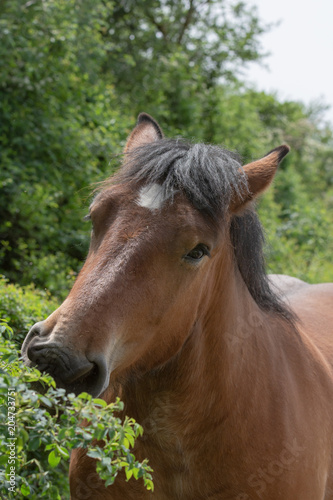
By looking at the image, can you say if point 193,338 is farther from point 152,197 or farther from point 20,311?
point 20,311

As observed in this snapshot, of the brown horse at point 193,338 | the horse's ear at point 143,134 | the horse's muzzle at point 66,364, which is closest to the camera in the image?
the horse's muzzle at point 66,364

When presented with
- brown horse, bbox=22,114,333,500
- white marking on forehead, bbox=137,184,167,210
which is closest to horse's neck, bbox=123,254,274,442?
brown horse, bbox=22,114,333,500

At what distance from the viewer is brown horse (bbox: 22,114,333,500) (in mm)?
2133

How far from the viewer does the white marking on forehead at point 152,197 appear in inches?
89.9

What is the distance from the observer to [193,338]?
8.29 ft

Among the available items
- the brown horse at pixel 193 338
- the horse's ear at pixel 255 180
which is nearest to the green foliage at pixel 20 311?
the brown horse at pixel 193 338

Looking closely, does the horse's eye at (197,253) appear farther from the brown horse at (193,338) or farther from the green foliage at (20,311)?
the green foliage at (20,311)

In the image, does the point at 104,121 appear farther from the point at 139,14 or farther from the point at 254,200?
the point at 139,14

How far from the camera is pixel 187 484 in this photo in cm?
250

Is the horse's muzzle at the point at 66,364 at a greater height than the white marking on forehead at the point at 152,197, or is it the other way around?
the white marking on forehead at the point at 152,197

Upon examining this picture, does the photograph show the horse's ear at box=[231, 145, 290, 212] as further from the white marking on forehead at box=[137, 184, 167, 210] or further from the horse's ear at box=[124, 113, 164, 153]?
the horse's ear at box=[124, 113, 164, 153]

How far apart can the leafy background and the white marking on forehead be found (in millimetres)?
787

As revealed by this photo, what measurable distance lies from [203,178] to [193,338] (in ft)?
2.43

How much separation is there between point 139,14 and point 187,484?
12642 mm
